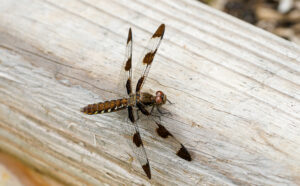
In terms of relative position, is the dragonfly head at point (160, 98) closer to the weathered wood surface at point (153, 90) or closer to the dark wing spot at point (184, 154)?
the weathered wood surface at point (153, 90)

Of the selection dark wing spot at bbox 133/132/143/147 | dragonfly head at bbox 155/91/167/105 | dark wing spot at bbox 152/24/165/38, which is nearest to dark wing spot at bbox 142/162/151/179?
dark wing spot at bbox 133/132/143/147

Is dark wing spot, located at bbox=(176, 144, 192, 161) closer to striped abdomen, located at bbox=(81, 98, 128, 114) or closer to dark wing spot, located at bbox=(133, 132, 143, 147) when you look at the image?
dark wing spot, located at bbox=(133, 132, 143, 147)

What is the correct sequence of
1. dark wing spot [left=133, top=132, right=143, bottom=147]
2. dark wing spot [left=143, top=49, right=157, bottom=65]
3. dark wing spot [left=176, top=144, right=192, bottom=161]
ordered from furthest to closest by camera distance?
dark wing spot [left=143, top=49, right=157, bottom=65] → dark wing spot [left=133, top=132, right=143, bottom=147] → dark wing spot [left=176, top=144, right=192, bottom=161]

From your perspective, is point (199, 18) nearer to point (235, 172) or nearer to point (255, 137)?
point (255, 137)

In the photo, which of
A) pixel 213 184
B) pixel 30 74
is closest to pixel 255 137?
pixel 213 184

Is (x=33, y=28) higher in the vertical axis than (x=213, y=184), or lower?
higher

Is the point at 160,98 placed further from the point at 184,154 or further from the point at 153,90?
the point at 184,154

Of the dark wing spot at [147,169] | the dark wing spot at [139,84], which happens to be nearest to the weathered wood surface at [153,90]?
the dark wing spot at [147,169]

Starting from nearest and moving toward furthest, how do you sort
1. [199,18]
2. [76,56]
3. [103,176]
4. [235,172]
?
[235,172], [103,176], [76,56], [199,18]
